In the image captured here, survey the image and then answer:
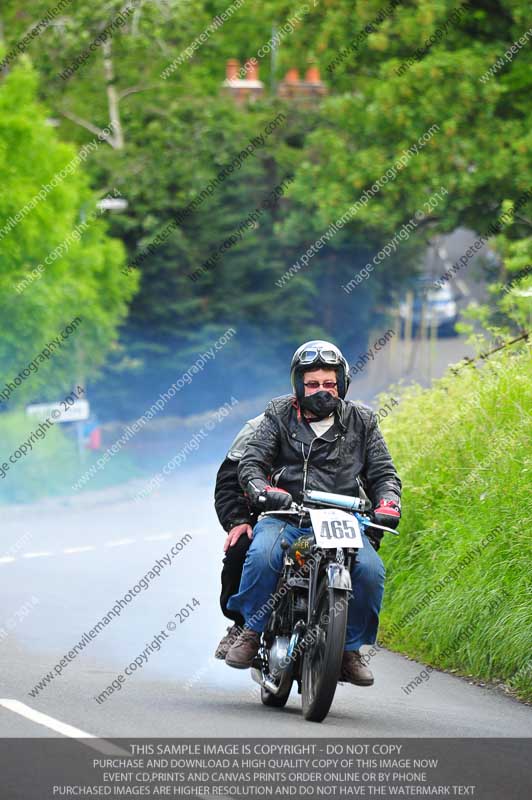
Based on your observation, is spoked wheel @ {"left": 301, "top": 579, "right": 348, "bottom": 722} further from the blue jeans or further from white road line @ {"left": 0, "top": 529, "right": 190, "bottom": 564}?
white road line @ {"left": 0, "top": 529, "right": 190, "bottom": 564}

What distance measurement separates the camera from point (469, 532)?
11.0 m

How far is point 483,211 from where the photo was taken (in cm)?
3491

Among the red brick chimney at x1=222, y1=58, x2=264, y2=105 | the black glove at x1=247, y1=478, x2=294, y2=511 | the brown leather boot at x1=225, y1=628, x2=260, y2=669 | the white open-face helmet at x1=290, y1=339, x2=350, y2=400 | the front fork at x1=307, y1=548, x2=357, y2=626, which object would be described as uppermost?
the red brick chimney at x1=222, y1=58, x2=264, y2=105

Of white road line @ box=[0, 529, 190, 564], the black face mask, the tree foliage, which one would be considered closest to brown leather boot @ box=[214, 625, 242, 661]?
the black face mask

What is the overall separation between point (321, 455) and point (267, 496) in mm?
460

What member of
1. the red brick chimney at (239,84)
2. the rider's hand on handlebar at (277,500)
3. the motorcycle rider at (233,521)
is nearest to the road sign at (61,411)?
the red brick chimney at (239,84)

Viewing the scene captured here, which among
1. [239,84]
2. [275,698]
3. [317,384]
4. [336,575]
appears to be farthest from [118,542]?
[239,84]

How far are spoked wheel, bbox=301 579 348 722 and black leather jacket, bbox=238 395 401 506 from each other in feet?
2.33

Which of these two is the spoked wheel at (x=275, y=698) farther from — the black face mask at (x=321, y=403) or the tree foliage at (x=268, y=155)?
the tree foliage at (x=268, y=155)

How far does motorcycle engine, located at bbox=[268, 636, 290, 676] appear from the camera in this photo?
318 inches

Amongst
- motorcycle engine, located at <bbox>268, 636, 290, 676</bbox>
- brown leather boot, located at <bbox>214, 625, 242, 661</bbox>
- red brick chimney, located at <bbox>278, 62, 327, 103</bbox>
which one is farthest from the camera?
red brick chimney, located at <bbox>278, 62, 327, 103</bbox>

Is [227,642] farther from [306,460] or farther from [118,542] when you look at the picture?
[118,542]

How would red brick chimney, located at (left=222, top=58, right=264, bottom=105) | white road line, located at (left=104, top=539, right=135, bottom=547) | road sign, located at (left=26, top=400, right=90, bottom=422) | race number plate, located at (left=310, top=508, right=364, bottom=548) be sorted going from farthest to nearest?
red brick chimney, located at (left=222, top=58, right=264, bottom=105) < road sign, located at (left=26, top=400, right=90, bottom=422) < white road line, located at (left=104, top=539, right=135, bottom=547) < race number plate, located at (left=310, top=508, right=364, bottom=548)

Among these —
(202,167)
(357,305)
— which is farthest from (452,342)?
(202,167)
